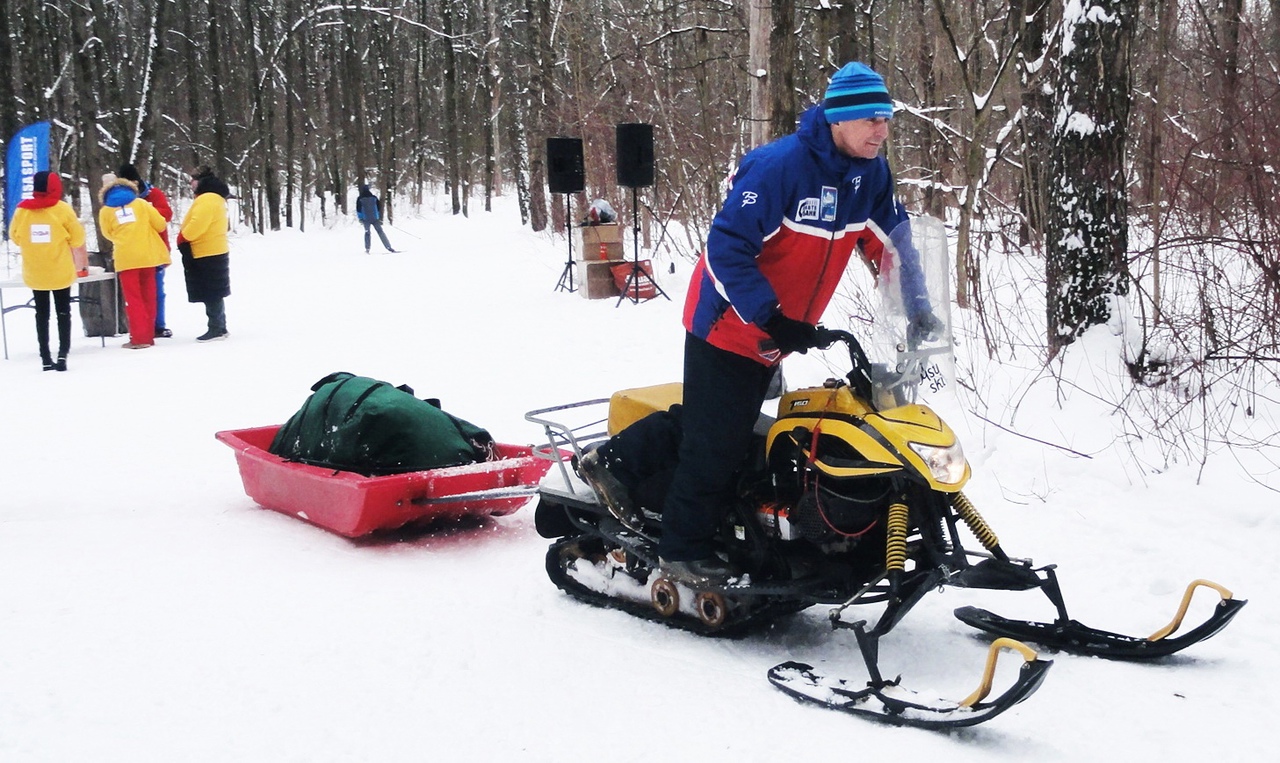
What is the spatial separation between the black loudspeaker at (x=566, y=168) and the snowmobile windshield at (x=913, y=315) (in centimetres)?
Answer: 1195

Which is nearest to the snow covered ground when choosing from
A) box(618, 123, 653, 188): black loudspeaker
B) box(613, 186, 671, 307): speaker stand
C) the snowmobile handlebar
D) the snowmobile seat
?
the snowmobile seat

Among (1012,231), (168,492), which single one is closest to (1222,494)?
(168,492)

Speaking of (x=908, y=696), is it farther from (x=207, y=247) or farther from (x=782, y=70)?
(x=207, y=247)

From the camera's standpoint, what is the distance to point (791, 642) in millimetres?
3850

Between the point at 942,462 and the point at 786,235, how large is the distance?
88cm

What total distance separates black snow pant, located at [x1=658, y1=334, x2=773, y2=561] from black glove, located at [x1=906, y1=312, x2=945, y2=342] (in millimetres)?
509

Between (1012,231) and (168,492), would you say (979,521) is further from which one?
(1012,231)

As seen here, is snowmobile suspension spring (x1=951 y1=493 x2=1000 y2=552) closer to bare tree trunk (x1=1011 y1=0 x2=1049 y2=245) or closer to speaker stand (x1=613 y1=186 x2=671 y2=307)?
bare tree trunk (x1=1011 y1=0 x2=1049 y2=245)

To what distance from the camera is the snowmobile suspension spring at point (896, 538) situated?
10.7 ft

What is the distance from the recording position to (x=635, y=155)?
1363 cm

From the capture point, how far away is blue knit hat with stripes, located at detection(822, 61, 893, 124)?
3357 millimetres

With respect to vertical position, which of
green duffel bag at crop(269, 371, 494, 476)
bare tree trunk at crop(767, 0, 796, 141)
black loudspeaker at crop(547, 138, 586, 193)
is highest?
bare tree trunk at crop(767, 0, 796, 141)

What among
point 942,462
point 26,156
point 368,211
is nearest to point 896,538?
point 942,462

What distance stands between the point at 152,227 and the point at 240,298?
5718 millimetres
